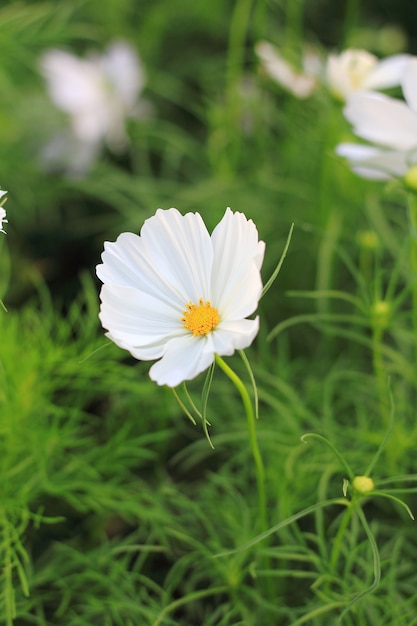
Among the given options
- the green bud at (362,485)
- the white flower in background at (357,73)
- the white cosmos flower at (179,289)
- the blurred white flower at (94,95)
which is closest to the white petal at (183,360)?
the white cosmos flower at (179,289)

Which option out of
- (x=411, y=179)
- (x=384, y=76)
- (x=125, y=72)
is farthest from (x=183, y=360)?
(x=125, y=72)

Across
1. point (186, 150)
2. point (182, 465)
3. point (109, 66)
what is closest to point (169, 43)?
point (109, 66)

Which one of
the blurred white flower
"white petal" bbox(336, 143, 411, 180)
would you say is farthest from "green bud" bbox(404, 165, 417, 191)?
the blurred white flower

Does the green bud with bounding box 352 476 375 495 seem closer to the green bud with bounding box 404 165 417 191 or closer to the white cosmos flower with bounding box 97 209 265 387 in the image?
the white cosmos flower with bounding box 97 209 265 387

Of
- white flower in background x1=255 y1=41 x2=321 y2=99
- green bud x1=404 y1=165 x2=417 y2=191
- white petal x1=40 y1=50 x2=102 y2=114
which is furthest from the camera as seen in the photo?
white petal x1=40 y1=50 x2=102 y2=114

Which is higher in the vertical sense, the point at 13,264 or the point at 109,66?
the point at 109,66

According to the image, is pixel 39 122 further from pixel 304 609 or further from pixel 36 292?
pixel 304 609

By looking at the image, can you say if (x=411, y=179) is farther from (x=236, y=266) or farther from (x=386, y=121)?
(x=236, y=266)
